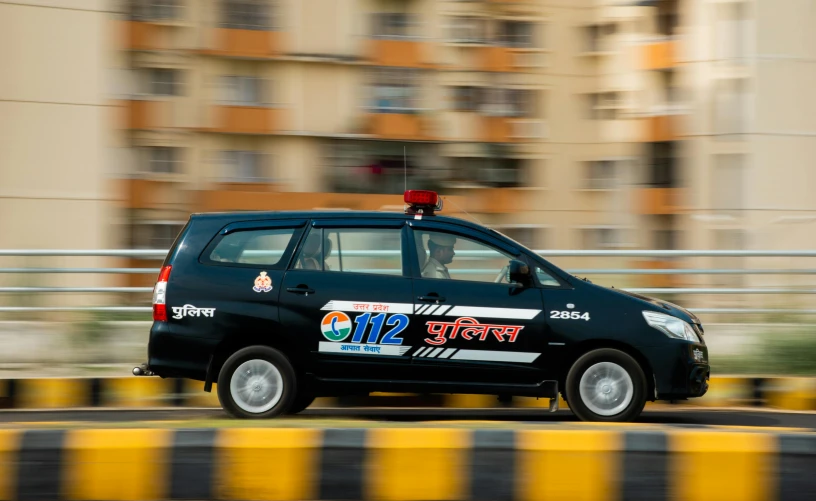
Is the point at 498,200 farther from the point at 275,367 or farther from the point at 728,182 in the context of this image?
the point at 275,367

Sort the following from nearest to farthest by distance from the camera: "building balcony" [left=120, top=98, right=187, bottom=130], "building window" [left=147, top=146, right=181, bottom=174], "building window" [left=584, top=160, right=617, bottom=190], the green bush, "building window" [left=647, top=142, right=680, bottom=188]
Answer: the green bush
"building window" [left=647, top=142, right=680, bottom=188]
"building balcony" [left=120, top=98, right=187, bottom=130]
"building window" [left=147, top=146, right=181, bottom=174]
"building window" [left=584, top=160, right=617, bottom=190]

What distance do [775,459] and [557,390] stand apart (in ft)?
8.88

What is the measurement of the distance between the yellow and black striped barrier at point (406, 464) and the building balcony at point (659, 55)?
30.8 m

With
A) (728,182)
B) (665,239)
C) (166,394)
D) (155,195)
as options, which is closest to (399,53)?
(155,195)

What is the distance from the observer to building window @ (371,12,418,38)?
117 feet

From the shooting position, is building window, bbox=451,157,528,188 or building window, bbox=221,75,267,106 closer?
building window, bbox=221,75,267,106

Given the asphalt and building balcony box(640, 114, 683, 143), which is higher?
building balcony box(640, 114, 683, 143)

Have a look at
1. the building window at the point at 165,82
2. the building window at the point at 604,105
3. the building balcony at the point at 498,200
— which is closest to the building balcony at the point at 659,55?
the building window at the point at 604,105

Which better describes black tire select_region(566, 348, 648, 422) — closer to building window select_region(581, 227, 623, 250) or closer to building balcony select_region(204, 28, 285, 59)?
building balcony select_region(204, 28, 285, 59)

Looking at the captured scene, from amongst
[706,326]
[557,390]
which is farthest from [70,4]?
[557,390]

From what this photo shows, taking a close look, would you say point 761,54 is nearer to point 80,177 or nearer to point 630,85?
point 630,85

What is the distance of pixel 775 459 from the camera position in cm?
532

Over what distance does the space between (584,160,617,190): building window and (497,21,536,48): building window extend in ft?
15.2

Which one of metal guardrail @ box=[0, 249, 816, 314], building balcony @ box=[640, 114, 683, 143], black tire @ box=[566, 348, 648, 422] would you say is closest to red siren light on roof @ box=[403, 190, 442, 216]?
black tire @ box=[566, 348, 648, 422]
